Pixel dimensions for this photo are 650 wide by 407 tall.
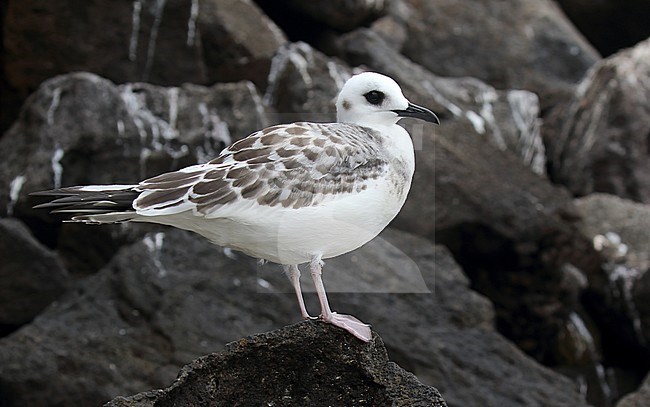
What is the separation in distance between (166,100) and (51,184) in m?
1.37

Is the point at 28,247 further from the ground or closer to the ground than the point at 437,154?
closer to the ground

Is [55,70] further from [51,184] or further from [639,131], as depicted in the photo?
[639,131]

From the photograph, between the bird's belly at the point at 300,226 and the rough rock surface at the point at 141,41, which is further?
the rough rock surface at the point at 141,41

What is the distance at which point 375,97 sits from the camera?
526 cm

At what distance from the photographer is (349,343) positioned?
4.80 meters

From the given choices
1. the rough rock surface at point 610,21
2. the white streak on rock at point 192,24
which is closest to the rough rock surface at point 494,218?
the white streak on rock at point 192,24

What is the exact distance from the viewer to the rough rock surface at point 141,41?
1146 centimetres

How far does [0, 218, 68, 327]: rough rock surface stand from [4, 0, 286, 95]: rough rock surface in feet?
9.28

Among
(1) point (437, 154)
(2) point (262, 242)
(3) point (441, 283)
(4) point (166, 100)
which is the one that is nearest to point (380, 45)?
(1) point (437, 154)

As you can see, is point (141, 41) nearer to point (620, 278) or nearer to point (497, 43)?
point (620, 278)

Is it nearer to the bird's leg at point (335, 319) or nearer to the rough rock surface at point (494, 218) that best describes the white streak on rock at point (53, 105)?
the rough rock surface at point (494, 218)

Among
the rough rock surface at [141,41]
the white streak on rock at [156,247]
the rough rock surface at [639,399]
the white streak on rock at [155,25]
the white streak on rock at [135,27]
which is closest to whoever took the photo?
the rough rock surface at [639,399]

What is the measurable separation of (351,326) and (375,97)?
1.14 m

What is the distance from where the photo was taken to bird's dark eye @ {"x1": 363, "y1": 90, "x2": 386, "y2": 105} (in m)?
5.25
